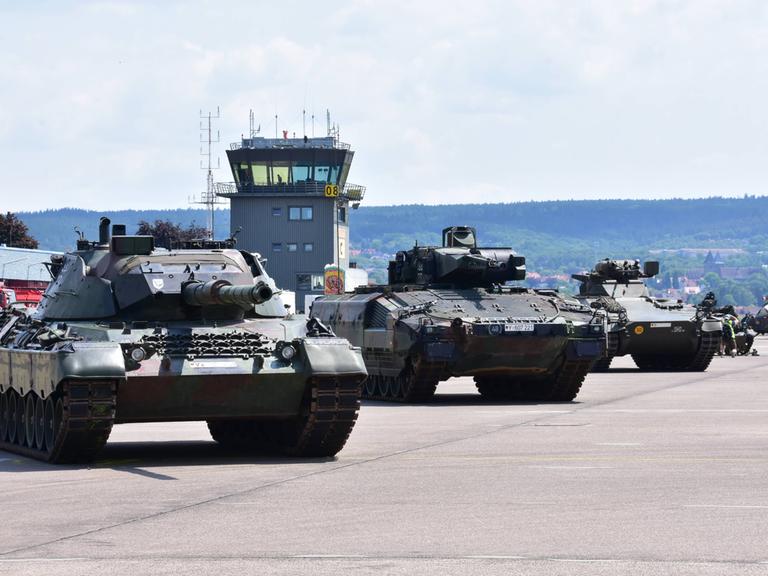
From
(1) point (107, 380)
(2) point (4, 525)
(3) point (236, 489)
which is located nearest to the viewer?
(2) point (4, 525)

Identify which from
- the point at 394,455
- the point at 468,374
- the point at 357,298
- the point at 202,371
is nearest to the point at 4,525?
the point at 202,371

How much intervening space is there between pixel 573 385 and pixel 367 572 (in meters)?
21.7

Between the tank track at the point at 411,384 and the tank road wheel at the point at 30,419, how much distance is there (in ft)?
39.7

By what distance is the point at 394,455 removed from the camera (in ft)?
66.7

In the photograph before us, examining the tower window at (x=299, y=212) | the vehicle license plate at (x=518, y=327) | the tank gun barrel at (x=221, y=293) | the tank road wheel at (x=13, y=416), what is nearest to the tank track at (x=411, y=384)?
the vehicle license plate at (x=518, y=327)

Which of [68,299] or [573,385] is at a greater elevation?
[68,299]

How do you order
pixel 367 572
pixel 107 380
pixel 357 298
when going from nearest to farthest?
1. pixel 367 572
2. pixel 107 380
3. pixel 357 298

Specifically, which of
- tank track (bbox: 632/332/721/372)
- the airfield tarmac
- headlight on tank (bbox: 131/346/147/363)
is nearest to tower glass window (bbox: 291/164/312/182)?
tank track (bbox: 632/332/721/372)

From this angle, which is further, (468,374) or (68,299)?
(468,374)

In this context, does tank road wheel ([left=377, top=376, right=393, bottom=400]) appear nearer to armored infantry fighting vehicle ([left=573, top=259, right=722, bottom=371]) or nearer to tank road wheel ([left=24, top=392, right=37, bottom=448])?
armored infantry fighting vehicle ([left=573, top=259, right=722, bottom=371])

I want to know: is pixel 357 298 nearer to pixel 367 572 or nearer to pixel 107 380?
pixel 107 380

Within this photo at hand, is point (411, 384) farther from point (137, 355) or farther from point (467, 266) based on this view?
point (137, 355)

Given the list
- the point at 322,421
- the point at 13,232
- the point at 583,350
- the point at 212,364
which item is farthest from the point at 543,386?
the point at 13,232

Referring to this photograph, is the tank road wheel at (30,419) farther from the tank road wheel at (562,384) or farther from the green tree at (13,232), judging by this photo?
the green tree at (13,232)
